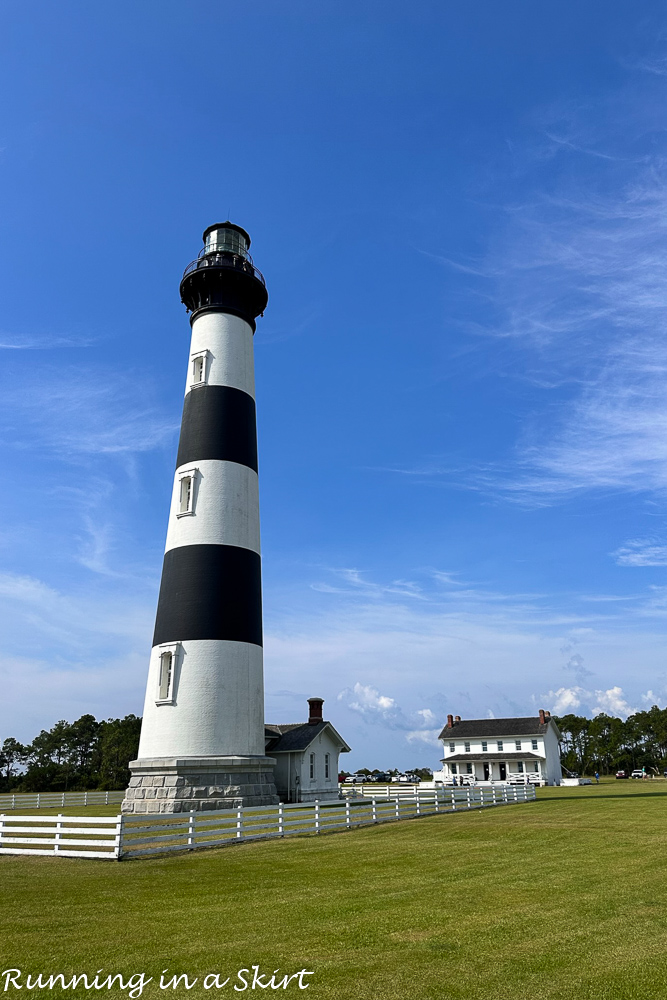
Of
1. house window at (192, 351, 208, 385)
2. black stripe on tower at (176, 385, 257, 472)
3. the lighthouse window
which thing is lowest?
the lighthouse window

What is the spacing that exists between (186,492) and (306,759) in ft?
45.2

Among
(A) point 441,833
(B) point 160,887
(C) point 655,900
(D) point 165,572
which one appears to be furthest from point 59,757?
(C) point 655,900

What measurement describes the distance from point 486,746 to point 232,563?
150ft

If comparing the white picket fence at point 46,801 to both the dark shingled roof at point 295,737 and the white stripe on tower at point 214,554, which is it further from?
the white stripe on tower at point 214,554

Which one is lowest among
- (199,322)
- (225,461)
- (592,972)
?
(592,972)

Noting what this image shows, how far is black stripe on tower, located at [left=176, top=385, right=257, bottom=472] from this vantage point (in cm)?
2577

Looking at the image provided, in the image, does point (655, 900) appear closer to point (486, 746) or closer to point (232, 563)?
point (232, 563)

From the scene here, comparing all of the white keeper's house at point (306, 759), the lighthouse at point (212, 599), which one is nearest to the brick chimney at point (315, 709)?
the white keeper's house at point (306, 759)

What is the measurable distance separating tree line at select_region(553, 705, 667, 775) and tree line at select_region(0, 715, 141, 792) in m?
64.4

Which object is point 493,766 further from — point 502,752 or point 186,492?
point 186,492

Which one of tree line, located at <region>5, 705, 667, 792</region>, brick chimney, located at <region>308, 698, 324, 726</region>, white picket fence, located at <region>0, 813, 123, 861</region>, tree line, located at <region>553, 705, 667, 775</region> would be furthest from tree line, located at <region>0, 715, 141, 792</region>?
tree line, located at <region>553, 705, 667, 775</region>

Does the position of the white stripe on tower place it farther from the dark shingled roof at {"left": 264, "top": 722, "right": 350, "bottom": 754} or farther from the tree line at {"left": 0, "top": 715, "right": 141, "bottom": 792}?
the tree line at {"left": 0, "top": 715, "right": 141, "bottom": 792}

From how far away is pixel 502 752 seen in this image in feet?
→ 198

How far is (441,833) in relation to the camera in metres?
20.2
